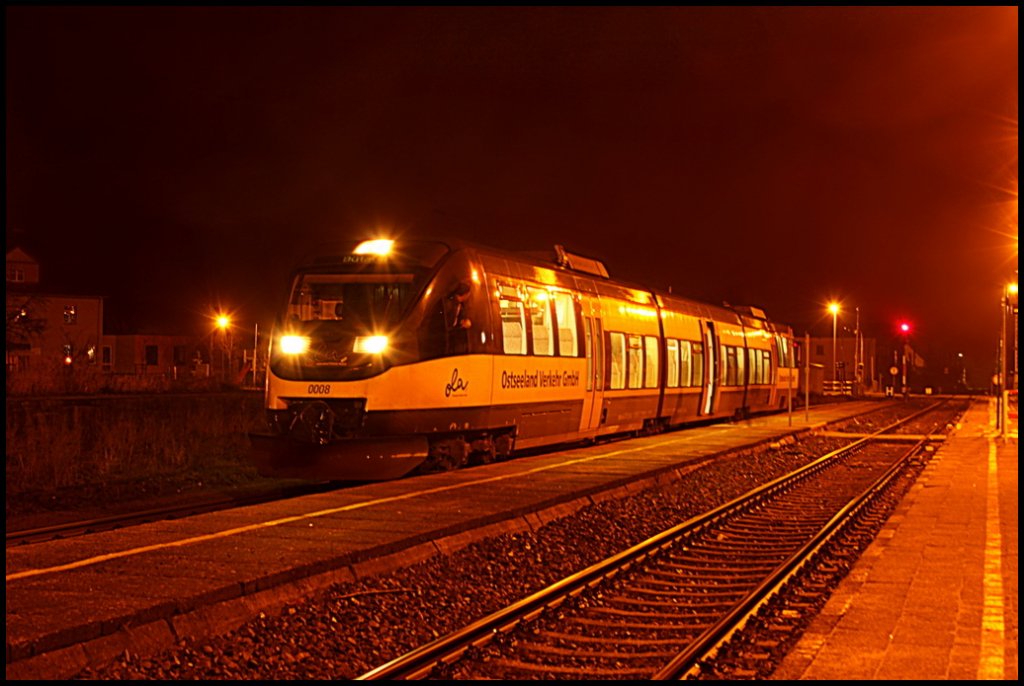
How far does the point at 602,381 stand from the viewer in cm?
2211

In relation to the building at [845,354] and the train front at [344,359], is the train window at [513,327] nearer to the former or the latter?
the train front at [344,359]

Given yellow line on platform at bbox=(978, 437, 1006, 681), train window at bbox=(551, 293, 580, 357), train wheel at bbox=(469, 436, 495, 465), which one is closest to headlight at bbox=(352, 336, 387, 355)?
train wheel at bbox=(469, 436, 495, 465)

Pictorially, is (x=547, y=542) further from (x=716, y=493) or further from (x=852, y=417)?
(x=852, y=417)

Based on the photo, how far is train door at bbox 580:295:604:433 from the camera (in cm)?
2131

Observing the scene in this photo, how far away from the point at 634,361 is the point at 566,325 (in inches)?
157

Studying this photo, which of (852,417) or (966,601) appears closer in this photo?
(966,601)

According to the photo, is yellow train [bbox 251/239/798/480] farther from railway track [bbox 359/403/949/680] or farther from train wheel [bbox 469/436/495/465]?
railway track [bbox 359/403/949/680]

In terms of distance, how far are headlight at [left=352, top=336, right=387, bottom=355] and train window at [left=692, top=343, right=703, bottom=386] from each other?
14400 mm

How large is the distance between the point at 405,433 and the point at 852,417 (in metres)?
30.0

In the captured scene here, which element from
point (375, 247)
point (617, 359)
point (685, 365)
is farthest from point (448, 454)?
point (685, 365)

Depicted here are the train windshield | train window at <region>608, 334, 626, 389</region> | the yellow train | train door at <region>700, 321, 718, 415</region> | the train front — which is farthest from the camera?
train door at <region>700, 321, 718, 415</region>

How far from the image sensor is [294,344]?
16656 mm

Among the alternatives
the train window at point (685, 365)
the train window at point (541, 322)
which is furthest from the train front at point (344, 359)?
the train window at point (685, 365)

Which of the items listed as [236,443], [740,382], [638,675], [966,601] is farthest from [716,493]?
[740,382]
